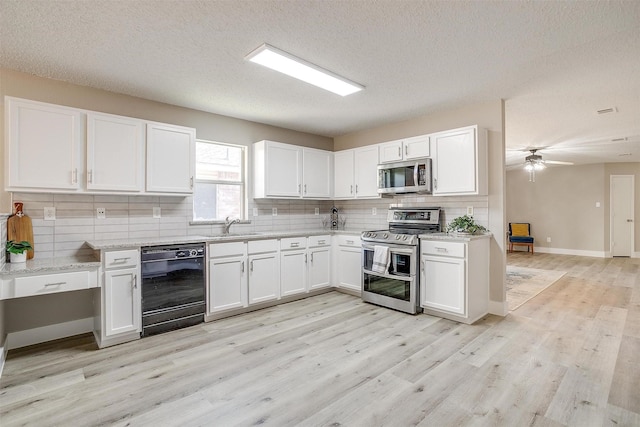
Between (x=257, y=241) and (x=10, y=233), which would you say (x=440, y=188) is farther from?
(x=10, y=233)

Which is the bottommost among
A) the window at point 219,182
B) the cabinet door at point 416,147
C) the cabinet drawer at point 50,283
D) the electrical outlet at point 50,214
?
the cabinet drawer at point 50,283

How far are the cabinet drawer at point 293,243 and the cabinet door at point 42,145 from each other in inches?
87.9

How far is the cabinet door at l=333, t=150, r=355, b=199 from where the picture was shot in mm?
4996

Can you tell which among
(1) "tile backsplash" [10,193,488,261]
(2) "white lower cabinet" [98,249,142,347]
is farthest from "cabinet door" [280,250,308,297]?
(2) "white lower cabinet" [98,249,142,347]

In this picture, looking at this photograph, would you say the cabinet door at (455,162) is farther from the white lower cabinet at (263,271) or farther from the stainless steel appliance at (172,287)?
the stainless steel appliance at (172,287)

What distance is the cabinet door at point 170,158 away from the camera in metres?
3.45

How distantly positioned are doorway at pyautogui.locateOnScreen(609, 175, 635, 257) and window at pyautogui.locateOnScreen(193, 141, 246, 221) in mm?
9081

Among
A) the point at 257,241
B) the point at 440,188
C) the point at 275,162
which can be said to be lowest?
the point at 257,241

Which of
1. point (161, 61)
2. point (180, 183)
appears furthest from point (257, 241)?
point (161, 61)

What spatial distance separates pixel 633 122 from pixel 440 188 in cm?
318

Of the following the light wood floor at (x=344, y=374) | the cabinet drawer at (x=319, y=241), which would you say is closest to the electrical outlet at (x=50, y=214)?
the light wood floor at (x=344, y=374)

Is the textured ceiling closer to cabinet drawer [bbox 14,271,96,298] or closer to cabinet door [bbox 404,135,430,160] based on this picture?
cabinet door [bbox 404,135,430,160]

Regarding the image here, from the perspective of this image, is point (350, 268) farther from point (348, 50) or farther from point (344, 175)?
point (348, 50)

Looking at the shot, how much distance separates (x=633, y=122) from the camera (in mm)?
4617
